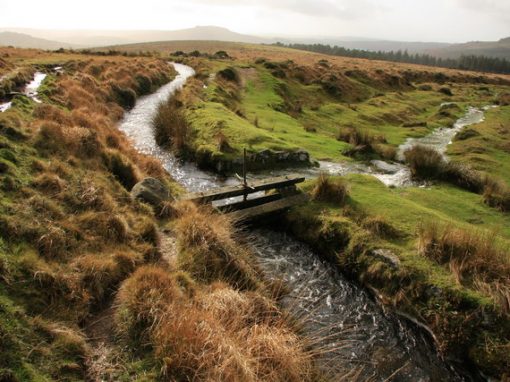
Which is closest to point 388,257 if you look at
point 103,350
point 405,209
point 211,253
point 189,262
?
point 405,209

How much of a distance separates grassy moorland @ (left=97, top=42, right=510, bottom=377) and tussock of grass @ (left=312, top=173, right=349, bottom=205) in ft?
0.13

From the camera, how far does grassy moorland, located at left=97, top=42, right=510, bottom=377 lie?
28.7ft

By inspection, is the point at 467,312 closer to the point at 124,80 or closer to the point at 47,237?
the point at 47,237

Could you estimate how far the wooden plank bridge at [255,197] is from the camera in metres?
13.1

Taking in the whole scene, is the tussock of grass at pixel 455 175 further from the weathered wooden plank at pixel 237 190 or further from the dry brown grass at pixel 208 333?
the dry brown grass at pixel 208 333

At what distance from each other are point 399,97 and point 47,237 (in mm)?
47188

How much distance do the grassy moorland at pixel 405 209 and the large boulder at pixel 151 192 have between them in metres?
4.57

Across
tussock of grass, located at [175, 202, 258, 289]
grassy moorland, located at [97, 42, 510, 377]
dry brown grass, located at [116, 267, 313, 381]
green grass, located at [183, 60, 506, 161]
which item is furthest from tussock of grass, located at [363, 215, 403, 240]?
green grass, located at [183, 60, 506, 161]

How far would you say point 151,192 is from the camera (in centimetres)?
1214

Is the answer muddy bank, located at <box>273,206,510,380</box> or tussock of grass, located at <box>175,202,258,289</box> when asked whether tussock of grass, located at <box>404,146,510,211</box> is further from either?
tussock of grass, located at <box>175,202,258,289</box>

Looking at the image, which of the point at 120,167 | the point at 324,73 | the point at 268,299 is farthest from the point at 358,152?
the point at 324,73

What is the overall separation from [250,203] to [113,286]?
24.0 feet

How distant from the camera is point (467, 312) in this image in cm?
862

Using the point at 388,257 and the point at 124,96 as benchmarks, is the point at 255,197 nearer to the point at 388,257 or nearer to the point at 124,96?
the point at 388,257
